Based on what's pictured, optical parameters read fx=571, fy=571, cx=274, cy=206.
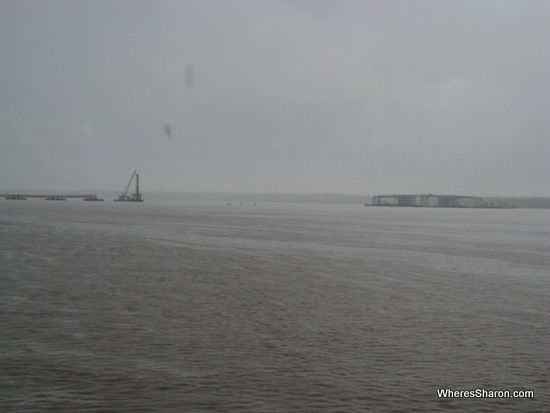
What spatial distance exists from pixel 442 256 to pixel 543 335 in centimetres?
2496

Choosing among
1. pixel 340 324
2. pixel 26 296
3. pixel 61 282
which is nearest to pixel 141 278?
pixel 61 282

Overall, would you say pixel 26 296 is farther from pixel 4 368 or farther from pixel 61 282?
pixel 4 368

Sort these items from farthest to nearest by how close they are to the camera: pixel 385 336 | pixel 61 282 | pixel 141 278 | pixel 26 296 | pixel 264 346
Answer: pixel 141 278
pixel 61 282
pixel 26 296
pixel 385 336
pixel 264 346

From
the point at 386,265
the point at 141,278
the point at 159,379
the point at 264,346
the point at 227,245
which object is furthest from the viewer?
the point at 227,245

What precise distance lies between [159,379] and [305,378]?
2.93 m

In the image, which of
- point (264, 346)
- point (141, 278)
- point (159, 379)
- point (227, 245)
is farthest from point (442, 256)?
point (159, 379)

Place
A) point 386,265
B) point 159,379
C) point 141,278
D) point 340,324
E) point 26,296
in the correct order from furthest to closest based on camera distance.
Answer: point 386,265 → point 141,278 → point 26,296 → point 340,324 → point 159,379

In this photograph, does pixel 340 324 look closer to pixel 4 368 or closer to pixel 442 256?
pixel 4 368

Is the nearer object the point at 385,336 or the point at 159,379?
the point at 159,379

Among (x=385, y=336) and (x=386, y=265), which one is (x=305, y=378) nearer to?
(x=385, y=336)

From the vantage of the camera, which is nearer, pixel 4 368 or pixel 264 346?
pixel 4 368

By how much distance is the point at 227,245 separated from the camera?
44750mm

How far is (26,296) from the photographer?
19.8 m

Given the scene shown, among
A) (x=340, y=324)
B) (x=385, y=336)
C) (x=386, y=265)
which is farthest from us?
(x=386, y=265)
